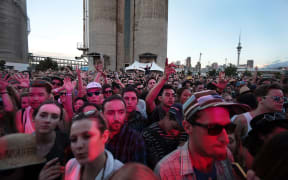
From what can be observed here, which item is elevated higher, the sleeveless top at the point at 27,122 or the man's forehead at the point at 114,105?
the man's forehead at the point at 114,105

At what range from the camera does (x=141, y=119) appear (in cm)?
367

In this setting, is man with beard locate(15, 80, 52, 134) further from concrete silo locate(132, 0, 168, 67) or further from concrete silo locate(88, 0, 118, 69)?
concrete silo locate(88, 0, 118, 69)

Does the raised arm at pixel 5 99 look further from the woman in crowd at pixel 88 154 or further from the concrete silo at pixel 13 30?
the concrete silo at pixel 13 30

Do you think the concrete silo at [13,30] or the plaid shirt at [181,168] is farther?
the concrete silo at [13,30]

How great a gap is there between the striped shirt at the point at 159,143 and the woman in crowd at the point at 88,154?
87 cm

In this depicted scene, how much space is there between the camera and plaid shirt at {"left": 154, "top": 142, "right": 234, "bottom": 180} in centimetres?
145

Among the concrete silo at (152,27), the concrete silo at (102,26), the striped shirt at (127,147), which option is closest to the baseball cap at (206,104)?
the striped shirt at (127,147)

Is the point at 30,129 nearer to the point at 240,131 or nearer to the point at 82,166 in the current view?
the point at 82,166

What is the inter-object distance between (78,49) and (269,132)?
1786 inches

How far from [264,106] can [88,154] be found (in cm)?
308

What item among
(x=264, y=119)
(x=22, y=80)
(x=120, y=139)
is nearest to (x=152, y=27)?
(x=22, y=80)

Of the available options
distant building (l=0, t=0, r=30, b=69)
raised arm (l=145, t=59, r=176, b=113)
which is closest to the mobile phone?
raised arm (l=145, t=59, r=176, b=113)

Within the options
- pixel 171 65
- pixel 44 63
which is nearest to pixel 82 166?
pixel 171 65

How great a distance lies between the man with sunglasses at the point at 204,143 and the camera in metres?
1.44
